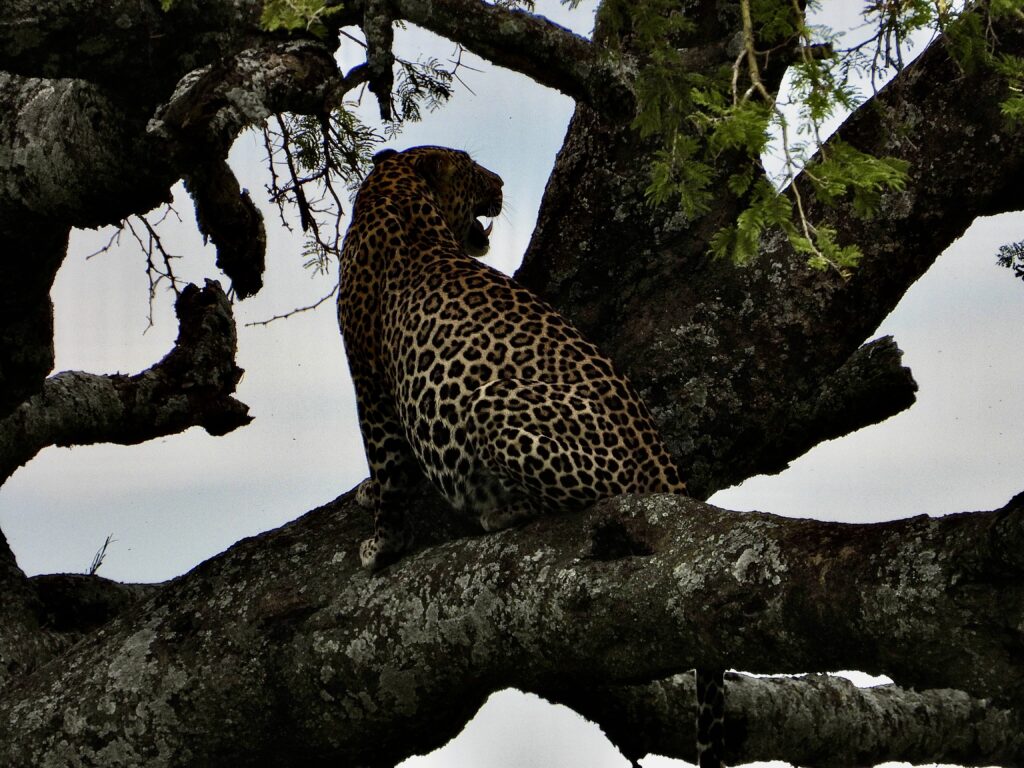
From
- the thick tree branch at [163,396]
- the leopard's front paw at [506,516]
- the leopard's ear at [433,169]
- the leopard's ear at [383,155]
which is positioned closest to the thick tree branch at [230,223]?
the leopard's ear at [383,155]

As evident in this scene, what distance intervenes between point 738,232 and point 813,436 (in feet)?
13.5

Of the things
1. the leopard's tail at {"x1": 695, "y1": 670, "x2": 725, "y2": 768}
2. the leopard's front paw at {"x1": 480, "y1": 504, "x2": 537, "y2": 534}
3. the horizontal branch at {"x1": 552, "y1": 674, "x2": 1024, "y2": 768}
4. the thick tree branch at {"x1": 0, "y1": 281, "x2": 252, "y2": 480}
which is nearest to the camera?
the leopard's tail at {"x1": 695, "y1": 670, "x2": 725, "y2": 768}

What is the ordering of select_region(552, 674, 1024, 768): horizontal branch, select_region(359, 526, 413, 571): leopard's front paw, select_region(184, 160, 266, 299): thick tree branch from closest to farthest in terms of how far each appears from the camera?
1. select_region(184, 160, 266, 299): thick tree branch
2. select_region(359, 526, 413, 571): leopard's front paw
3. select_region(552, 674, 1024, 768): horizontal branch

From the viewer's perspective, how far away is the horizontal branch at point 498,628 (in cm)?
413

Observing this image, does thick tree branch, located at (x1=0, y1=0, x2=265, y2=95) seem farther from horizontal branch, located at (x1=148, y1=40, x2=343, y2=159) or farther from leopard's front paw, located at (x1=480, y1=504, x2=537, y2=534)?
leopard's front paw, located at (x1=480, y1=504, x2=537, y2=534)

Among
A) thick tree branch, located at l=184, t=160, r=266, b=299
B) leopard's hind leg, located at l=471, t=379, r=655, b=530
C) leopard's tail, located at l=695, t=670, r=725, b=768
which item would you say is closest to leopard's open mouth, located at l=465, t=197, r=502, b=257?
thick tree branch, located at l=184, t=160, r=266, b=299

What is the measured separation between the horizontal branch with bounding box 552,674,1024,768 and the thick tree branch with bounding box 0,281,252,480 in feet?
12.3

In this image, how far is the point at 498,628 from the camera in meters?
5.27

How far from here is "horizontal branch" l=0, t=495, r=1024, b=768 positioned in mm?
4129

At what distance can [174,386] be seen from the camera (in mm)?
8945

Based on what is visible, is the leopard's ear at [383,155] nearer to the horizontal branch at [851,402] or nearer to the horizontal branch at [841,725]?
the horizontal branch at [851,402]

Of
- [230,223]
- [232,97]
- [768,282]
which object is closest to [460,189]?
[230,223]

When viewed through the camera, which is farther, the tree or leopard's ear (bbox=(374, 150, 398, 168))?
leopard's ear (bbox=(374, 150, 398, 168))

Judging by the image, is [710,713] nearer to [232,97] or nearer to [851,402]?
[851,402]
